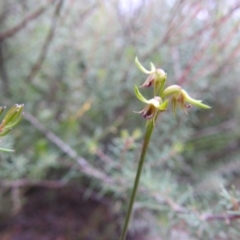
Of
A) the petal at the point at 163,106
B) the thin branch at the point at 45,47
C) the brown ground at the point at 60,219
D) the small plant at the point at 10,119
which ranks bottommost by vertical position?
the small plant at the point at 10,119

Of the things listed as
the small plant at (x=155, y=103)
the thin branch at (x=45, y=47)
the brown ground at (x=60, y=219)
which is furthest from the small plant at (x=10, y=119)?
the brown ground at (x=60, y=219)

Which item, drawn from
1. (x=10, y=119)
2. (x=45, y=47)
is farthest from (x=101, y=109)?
(x=10, y=119)

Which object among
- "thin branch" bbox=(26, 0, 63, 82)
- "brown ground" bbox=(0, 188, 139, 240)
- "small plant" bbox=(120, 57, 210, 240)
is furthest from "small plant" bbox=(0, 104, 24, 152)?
"brown ground" bbox=(0, 188, 139, 240)

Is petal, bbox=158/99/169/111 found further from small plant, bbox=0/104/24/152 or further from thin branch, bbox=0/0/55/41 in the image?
thin branch, bbox=0/0/55/41

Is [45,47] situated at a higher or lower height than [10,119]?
higher

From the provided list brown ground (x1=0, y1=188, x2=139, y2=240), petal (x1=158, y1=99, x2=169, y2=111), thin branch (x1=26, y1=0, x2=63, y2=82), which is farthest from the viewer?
brown ground (x1=0, y1=188, x2=139, y2=240)

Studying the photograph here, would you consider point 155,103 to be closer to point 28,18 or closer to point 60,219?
point 28,18

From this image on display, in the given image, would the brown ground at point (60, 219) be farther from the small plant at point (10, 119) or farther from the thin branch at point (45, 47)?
the small plant at point (10, 119)
